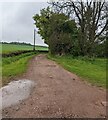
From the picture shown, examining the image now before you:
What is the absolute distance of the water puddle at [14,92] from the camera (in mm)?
8867

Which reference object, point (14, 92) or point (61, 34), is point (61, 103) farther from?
point (61, 34)

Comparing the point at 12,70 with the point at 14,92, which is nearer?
the point at 14,92

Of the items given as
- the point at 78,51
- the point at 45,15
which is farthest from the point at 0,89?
the point at 45,15

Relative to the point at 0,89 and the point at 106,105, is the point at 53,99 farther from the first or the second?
the point at 0,89

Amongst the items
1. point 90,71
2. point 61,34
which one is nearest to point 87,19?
point 61,34

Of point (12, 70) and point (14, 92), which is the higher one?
point (12, 70)

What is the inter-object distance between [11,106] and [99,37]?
3158cm

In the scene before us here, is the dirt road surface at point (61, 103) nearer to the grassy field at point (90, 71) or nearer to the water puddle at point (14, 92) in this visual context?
the water puddle at point (14, 92)

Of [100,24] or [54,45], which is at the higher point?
[100,24]

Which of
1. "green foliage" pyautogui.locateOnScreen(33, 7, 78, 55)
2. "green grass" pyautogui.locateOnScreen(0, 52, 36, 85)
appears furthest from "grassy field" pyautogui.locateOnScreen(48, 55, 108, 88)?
"green foliage" pyautogui.locateOnScreen(33, 7, 78, 55)

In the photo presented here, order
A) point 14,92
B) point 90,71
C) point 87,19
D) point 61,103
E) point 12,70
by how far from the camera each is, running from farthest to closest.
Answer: point 87,19 → point 90,71 → point 12,70 → point 14,92 → point 61,103

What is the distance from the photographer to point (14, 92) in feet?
33.5

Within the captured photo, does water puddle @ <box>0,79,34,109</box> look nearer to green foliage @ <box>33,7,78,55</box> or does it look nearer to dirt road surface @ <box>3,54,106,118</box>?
dirt road surface @ <box>3,54,106,118</box>

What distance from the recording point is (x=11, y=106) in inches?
324
